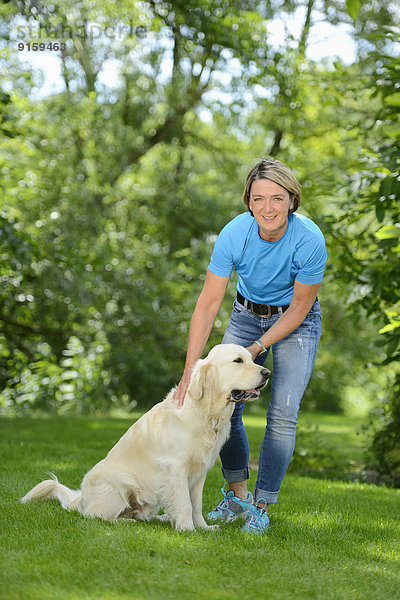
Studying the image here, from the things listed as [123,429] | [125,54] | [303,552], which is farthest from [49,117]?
[303,552]

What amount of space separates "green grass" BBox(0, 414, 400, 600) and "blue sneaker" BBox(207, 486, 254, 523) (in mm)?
162

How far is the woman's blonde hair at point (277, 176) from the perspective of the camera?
3.59m

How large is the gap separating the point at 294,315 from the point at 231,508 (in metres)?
1.31

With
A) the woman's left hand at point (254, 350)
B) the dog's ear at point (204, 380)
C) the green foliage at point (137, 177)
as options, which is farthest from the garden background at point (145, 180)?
the dog's ear at point (204, 380)

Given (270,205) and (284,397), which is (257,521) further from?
(270,205)

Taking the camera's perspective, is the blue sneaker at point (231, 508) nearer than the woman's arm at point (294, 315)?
No

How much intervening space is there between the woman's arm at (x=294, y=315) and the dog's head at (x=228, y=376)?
14cm

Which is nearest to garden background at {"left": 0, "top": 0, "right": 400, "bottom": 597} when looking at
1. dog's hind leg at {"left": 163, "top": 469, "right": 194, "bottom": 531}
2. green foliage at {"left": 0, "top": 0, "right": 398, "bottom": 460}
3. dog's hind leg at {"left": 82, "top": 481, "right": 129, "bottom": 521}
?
green foliage at {"left": 0, "top": 0, "right": 398, "bottom": 460}

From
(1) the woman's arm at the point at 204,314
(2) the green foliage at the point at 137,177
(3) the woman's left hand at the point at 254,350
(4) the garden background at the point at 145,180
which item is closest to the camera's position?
(3) the woman's left hand at the point at 254,350

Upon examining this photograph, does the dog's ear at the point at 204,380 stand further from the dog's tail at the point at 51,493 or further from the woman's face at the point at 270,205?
the dog's tail at the point at 51,493

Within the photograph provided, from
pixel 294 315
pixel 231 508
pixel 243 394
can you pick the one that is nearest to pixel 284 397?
pixel 243 394

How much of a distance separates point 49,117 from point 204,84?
364 cm

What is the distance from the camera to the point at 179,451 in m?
3.57

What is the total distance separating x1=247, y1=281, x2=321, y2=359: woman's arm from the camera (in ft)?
11.8
